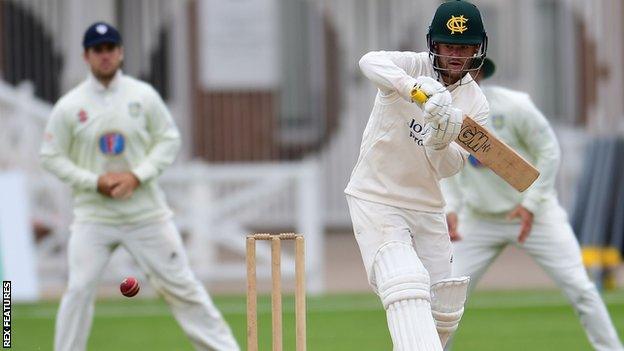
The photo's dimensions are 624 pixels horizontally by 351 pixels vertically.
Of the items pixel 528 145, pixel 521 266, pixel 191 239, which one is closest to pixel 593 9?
pixel 521 266

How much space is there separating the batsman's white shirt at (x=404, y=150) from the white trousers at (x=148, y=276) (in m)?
1.74

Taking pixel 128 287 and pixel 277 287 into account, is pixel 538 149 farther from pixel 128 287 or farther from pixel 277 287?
pixel 128 287

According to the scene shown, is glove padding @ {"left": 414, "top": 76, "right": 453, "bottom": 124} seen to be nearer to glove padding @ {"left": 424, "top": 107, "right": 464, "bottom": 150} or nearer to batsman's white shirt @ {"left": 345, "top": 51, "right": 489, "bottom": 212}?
glove padding @ {"left": 424, "top": 107, "right": 464, "bottom": 150}

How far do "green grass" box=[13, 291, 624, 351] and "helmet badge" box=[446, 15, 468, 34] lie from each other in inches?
132

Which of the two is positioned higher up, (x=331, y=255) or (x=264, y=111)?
(x=264, y=111)

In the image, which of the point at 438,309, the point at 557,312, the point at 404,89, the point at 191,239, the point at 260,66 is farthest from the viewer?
the point at 260,66

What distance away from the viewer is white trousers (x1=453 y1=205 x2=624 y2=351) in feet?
24.9

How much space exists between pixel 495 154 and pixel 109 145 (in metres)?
Result: 2.50

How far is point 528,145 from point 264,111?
24.5ft

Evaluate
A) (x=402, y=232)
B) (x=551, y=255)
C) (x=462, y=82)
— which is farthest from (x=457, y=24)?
(x=551, y=255)

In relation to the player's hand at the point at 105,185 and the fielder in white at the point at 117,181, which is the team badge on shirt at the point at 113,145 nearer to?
the fielder in white at the point at 117,181

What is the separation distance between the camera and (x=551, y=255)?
25.3ft

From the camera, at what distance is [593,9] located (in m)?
14.8

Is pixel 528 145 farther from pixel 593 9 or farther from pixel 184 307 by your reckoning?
pixel 593 9
